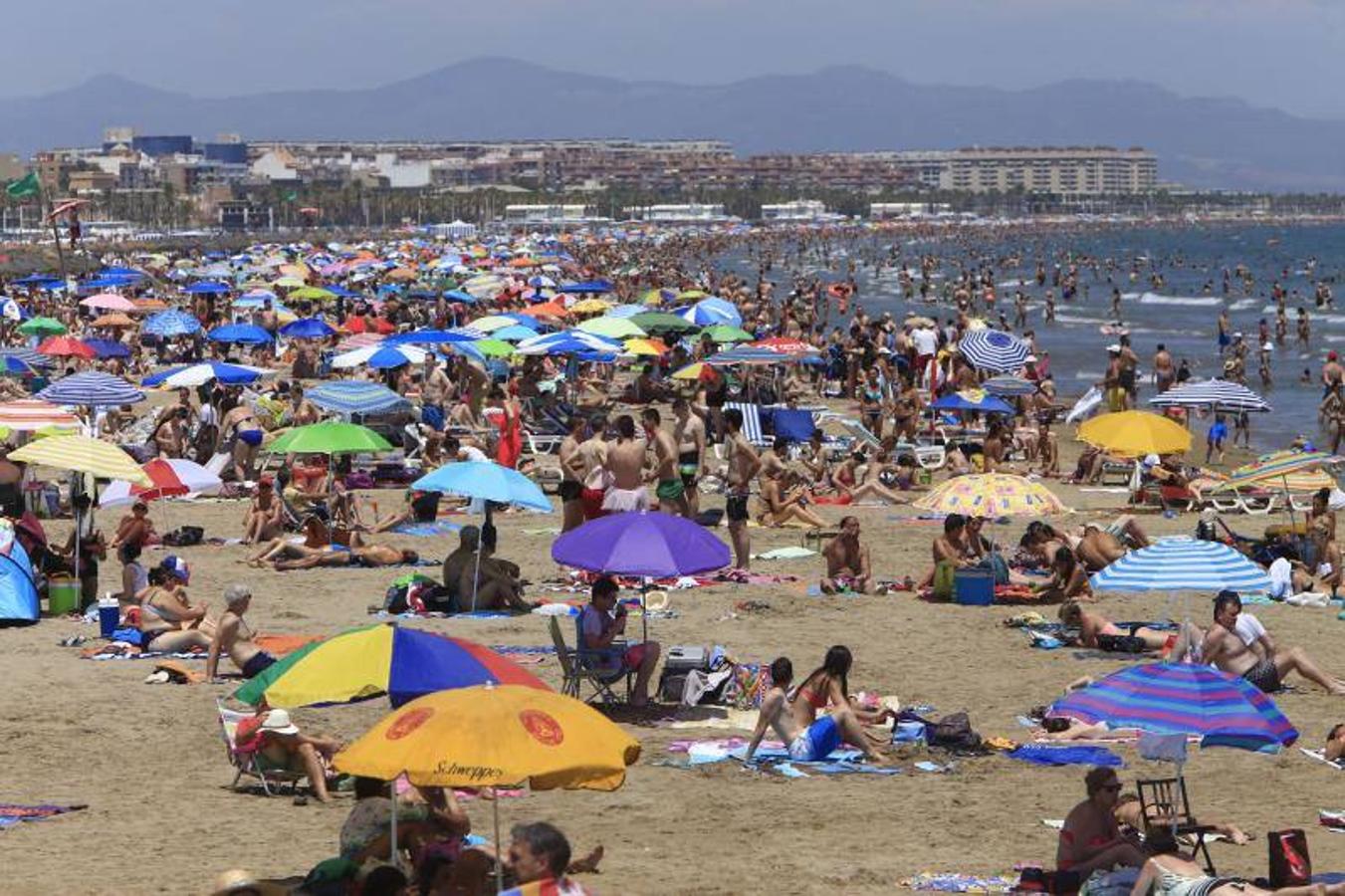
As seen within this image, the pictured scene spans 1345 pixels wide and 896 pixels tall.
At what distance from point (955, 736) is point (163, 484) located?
755 centimetres

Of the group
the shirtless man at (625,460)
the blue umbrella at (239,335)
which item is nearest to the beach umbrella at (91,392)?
the shirtless man at (625,460)

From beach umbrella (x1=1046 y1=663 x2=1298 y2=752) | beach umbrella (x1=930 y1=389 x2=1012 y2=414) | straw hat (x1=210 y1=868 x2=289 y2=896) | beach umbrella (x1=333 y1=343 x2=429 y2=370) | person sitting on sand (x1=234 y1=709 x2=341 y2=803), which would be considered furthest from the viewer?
beach umbrella (x1=333 y1=343 x2=429 y2=370)

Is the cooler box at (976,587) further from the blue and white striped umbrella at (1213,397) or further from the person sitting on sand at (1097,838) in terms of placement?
the person sitting on sand at (1097,838)

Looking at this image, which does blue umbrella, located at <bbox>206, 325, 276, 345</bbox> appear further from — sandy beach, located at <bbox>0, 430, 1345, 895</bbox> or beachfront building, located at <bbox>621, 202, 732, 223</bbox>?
beachfront building, located at <bbox>621, 202, 732, 223</bbox>

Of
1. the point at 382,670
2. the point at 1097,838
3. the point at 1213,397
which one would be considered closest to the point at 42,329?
the point at 1213,397

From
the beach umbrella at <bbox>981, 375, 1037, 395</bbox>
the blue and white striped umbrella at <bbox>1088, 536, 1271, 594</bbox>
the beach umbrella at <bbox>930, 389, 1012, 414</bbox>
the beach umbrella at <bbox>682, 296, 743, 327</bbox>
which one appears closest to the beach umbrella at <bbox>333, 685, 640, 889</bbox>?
the blue and white striped umbrella at <bbox>1088, 536, 1271, 594</bbox>

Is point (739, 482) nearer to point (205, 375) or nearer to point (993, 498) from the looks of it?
point (993, 498)

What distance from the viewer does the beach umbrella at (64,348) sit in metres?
26.5

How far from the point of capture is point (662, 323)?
28.3 m

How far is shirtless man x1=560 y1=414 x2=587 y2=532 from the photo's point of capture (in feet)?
46.7

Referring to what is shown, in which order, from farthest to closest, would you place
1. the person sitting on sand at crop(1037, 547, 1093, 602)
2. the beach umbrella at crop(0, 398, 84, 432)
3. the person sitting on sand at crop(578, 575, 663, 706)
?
the beach umbrella at crop(0, 398, 84, 432)
the person sitting on sand at crop(1037, 547, 1093, 602)
the person sitting on sand at crop(578, 575, 663, 706)

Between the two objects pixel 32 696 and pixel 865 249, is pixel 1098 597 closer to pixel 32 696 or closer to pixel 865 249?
pixel 32 696

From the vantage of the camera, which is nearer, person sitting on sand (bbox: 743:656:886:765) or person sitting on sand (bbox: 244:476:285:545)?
person sitting on sand (bbox: 743:656:886:765)

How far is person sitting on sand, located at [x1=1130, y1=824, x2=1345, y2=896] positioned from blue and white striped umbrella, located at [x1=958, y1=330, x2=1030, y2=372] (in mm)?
18581
